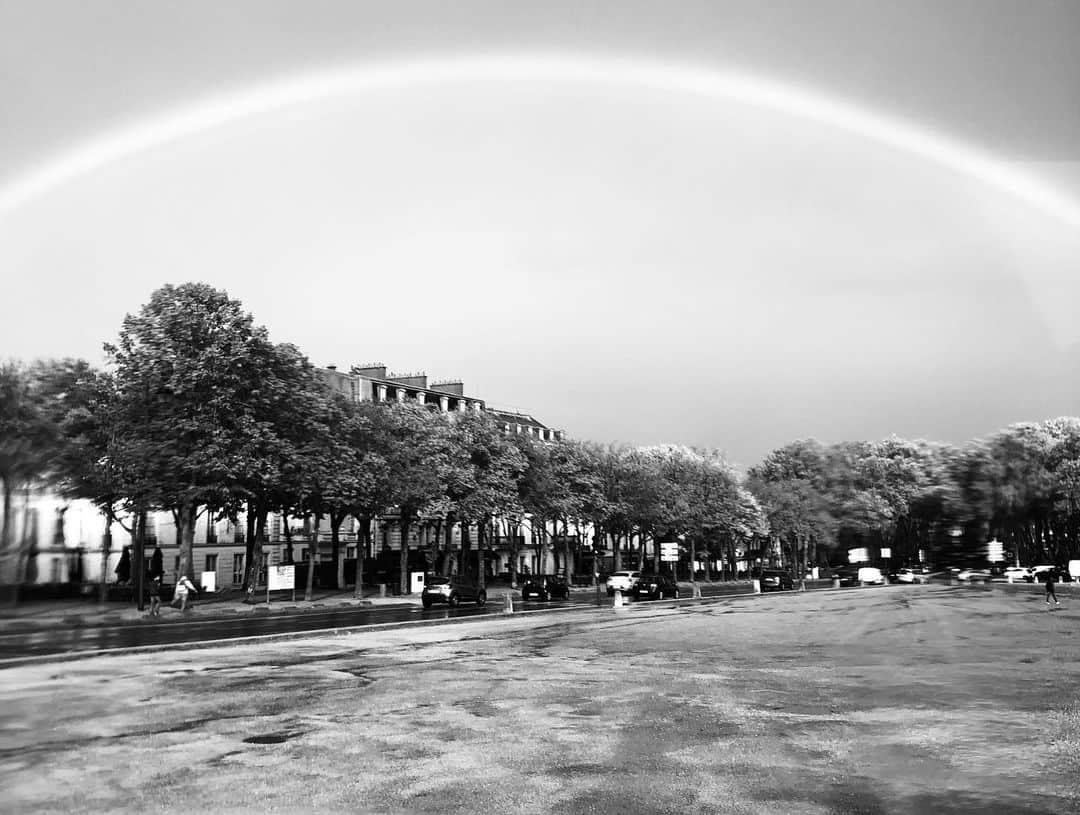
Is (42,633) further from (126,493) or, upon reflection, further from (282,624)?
(126,493)

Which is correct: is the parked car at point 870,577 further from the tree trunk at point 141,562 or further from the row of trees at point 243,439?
the tree trunk at point 141,562

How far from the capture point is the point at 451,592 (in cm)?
6234

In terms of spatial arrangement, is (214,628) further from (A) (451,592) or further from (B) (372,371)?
(B) (372,371)

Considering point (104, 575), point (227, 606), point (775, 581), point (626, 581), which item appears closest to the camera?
point (104, 575)

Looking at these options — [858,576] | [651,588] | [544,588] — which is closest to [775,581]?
[858,576]

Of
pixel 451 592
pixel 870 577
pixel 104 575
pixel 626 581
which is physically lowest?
pixel 870 577

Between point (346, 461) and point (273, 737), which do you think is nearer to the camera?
point (273, 737)

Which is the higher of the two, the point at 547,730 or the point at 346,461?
the point at 346,461

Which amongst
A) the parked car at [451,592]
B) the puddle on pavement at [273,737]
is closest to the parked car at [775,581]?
the parked car at [451,592]

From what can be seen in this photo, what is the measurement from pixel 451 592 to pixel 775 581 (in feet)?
134

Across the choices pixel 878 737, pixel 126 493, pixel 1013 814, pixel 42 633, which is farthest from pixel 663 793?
pixel 126 493

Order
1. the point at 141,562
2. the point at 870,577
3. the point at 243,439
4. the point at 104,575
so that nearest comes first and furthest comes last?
the point at 104,575 → the point at 141,562 → the point at 243,439 → the point at 870,577

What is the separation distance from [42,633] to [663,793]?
7.48m

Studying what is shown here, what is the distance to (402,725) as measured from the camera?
16.5 metres
